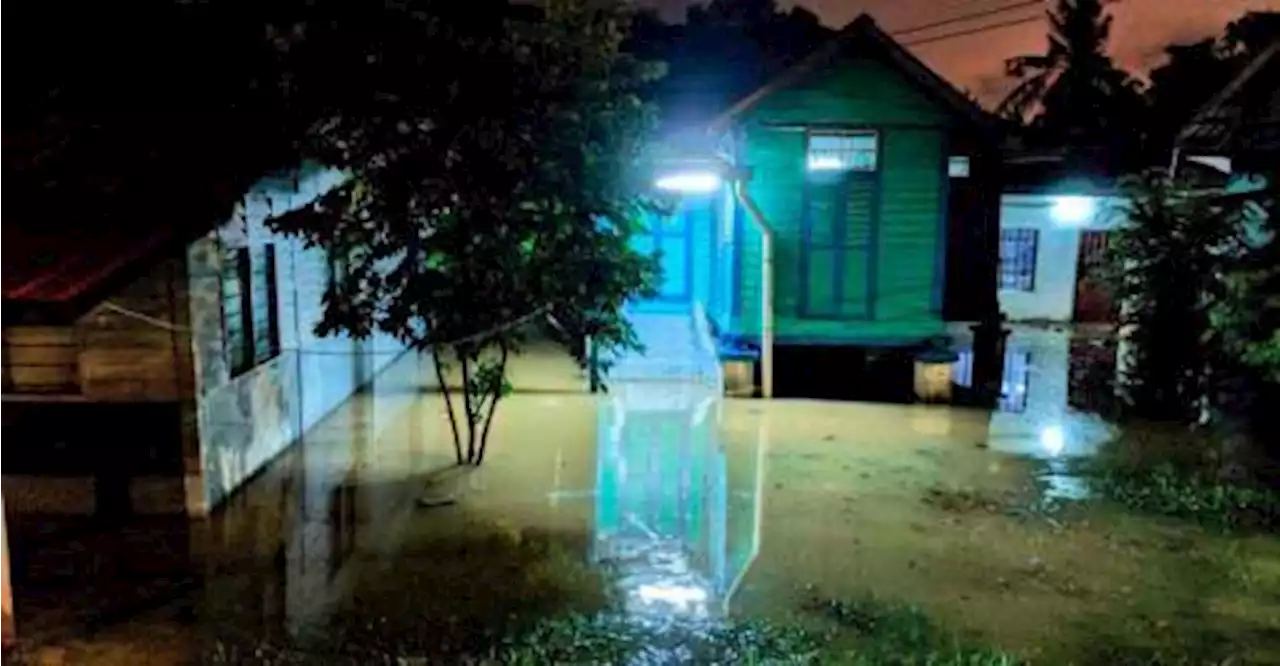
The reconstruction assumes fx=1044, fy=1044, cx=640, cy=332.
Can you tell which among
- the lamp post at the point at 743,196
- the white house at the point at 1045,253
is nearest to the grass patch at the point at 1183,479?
the lamp post at the point at 743,196

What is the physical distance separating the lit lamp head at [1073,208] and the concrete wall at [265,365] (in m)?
14.5

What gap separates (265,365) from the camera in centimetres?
1162

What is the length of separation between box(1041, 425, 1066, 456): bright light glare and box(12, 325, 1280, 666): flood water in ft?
0.17

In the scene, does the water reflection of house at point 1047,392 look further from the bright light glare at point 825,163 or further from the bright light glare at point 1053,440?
the bright light glare at point 825,163

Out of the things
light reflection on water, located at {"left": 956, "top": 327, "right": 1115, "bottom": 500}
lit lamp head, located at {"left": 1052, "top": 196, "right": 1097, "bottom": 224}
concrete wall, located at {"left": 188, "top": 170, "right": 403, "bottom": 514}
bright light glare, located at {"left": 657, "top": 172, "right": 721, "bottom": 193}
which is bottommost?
light reflection on water, located at {"left": 956, "top": 327, "right": 1115, "bottom": 500}

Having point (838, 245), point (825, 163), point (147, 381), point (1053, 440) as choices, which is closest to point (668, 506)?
point (147, 381)

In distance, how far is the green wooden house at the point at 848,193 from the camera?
16625 mm

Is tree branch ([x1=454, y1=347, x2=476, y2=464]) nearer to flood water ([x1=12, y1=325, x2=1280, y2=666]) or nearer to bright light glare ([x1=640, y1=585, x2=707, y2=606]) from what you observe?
flood water ([x1=12, y1=325, x2=1280, y2=666])

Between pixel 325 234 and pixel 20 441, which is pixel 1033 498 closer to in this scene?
pixel 325 234

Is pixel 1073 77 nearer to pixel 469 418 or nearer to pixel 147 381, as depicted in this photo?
pixel 469 418

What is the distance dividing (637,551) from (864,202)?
9.57 metres

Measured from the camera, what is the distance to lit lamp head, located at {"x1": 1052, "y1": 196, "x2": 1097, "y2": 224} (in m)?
21.4

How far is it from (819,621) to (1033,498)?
4.25 m

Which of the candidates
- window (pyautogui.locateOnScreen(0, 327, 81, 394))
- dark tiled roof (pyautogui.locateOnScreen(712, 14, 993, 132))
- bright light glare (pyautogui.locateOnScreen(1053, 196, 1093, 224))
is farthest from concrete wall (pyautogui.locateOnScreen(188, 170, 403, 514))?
bright light glare (pyautogui.locateOnScreen(1053, 196, 1093, 224))
